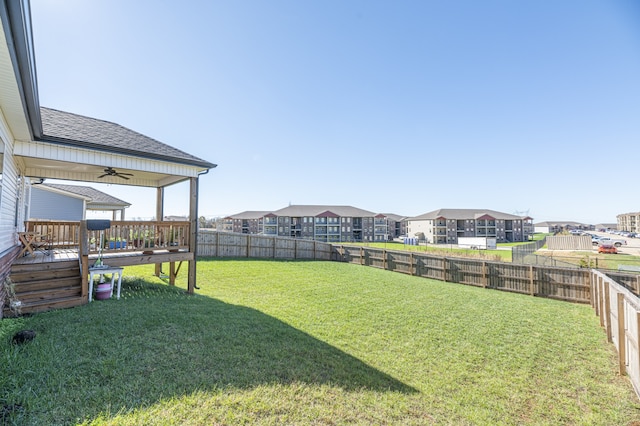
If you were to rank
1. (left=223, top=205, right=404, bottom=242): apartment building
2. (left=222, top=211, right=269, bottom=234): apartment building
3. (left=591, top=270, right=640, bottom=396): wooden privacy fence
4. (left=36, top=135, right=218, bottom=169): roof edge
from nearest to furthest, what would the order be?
(left=591, top=270, right=640, bottom=396): wooden privacy fence → (left=36, top=135, right=218, bottom=169): roof edge → (left=223, top=205, right=404, bottom=242): apartment building → (left=222, top=211, right=269, bottom=234): apartment building

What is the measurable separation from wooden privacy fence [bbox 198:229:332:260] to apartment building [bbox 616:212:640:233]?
5128 inches

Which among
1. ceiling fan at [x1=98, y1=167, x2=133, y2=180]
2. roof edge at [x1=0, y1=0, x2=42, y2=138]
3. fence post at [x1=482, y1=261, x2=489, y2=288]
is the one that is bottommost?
fence post at [x1=482, y1=261, x2=489, y2=288]

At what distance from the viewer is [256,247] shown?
17.2 meters

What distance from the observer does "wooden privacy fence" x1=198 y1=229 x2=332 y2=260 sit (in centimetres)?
1584

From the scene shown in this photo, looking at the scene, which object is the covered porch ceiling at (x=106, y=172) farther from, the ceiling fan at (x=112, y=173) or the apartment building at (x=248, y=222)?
the apartment building at (x=248, y=222)

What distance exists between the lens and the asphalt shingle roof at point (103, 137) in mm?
6195

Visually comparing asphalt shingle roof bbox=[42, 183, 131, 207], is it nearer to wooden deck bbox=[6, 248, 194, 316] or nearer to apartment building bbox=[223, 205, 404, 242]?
wooden deck bbox=[6, 248, 194, 316]

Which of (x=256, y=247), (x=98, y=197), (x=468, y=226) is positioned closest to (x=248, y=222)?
(x=98, y=197)

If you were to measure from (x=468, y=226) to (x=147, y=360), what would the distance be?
63.0 metres

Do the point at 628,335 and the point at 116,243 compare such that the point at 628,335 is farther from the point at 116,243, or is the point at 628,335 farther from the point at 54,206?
the point at 54,206

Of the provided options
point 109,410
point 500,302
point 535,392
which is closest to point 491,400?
point 535,392

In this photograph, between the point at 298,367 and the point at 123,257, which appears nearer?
the point at 298,367

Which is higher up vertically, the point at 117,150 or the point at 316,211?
the point at 316,211

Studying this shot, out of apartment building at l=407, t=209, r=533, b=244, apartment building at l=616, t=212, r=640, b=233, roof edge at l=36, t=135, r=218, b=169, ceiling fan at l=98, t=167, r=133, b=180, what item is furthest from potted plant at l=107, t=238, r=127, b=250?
apartment building at l=616, t=212, r=640, b=233
